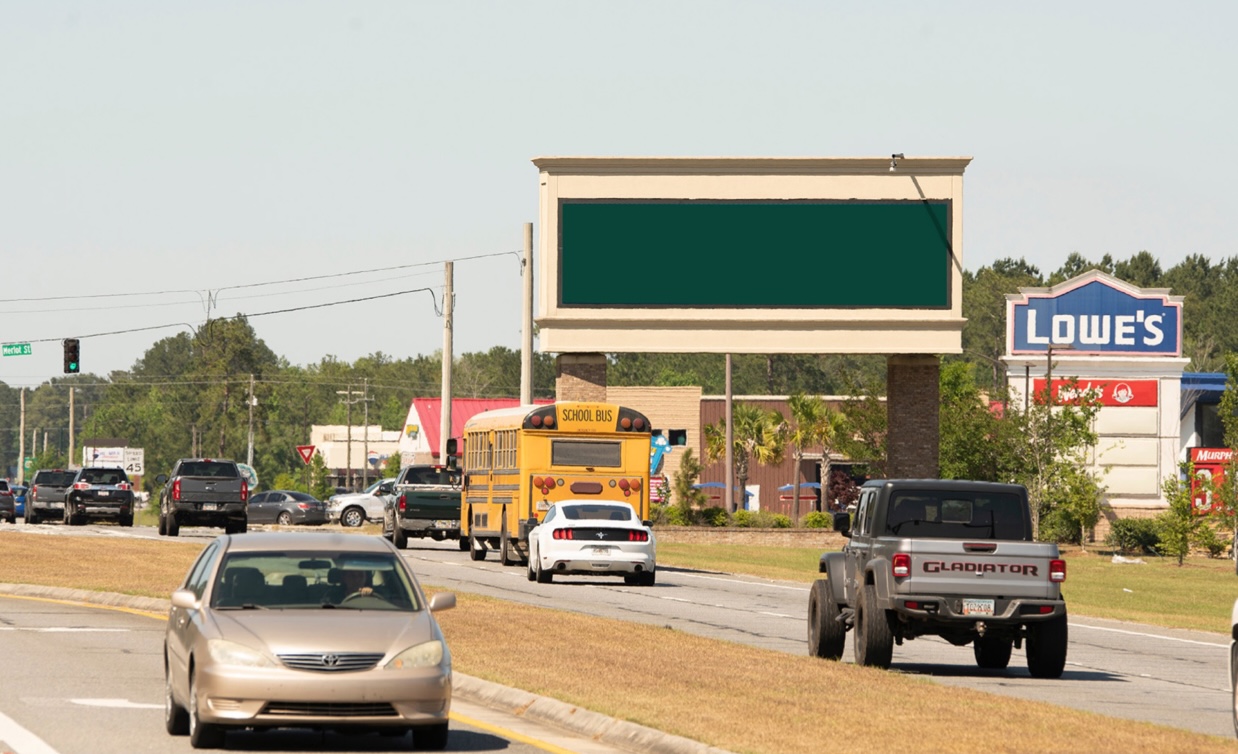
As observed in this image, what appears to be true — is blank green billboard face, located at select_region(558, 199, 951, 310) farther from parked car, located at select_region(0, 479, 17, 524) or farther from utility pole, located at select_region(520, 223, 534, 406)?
parked car, located at select_region(0, 479, 17, 524)

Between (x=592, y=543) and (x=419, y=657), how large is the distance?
22883 millimetres

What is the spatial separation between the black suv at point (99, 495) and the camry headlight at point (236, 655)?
4831 centimetres

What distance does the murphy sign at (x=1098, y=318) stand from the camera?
83000 mm

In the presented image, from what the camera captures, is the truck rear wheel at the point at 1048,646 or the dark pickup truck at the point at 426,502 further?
the dark pickup truck at the point at 426,502

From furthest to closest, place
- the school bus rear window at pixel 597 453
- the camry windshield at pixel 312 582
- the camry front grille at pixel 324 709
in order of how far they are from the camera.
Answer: the school bus rear window at pixel 597 453
the camry windshield at pixel 312 582
the camry front grille at pixel 324 709

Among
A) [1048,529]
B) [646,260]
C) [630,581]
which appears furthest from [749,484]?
[630,581]

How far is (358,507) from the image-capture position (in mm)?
67812

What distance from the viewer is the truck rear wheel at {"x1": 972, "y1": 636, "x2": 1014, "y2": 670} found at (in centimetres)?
2119

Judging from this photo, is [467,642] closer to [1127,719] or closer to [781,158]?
[1127,719]

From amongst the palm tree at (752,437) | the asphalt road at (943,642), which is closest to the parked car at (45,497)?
the asphalt road at (943,642)

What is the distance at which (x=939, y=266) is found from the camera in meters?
53.8

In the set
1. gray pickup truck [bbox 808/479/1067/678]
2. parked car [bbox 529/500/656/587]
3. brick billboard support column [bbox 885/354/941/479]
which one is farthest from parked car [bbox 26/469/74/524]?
gray pickup truck [bbox 808/479/1067/678]

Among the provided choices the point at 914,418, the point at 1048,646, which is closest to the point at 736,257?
the point at 914,418

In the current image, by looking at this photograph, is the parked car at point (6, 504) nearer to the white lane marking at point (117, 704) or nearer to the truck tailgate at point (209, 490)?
the truck tailgate at point (209, 490)
